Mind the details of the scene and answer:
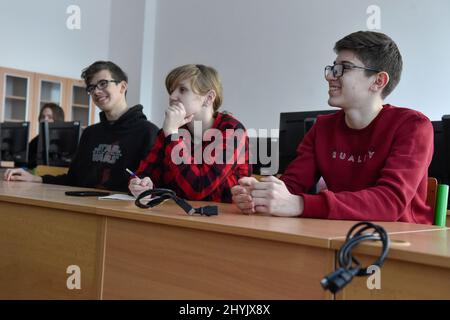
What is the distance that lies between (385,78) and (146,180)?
83 cm

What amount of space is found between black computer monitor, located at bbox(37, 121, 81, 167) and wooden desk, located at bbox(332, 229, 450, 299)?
3387mm

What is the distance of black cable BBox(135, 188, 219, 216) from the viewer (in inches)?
53.0

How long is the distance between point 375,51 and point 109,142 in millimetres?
1485

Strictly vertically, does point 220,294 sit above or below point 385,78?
below

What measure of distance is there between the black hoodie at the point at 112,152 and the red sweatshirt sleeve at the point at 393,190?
135cm

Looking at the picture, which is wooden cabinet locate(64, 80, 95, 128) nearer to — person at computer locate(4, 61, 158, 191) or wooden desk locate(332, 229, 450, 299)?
person at computer locate(4, 61, 158, 191)

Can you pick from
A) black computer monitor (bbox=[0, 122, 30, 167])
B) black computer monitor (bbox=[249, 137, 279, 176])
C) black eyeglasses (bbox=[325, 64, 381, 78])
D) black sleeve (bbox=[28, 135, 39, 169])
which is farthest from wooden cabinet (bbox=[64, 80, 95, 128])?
black eyeglasses (bbox=[325, 64, 381, 78])

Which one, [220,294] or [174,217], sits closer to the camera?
[220,294]

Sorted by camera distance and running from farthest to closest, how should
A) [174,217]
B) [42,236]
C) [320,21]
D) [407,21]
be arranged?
1. [320,21]
2. [407,21]
3. [42,236]
4. [174,217]

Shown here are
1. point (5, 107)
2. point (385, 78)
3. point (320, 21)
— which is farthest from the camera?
point (5, 107)

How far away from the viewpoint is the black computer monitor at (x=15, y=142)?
476 cm

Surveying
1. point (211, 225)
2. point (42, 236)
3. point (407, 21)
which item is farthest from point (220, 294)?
point (407, 21)
